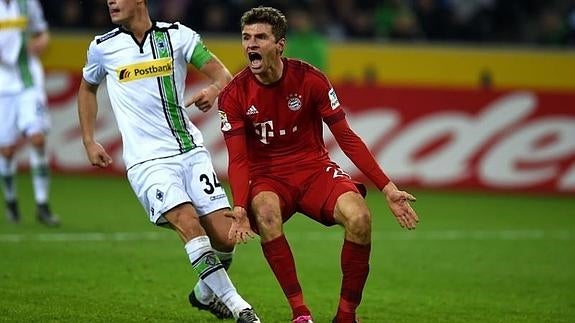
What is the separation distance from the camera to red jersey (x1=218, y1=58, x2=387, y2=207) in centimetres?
816

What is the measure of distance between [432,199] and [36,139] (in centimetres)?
665

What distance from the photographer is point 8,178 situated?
14.3 meters

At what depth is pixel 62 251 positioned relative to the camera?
12039 mm

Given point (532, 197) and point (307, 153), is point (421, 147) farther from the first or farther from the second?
point (307, 153)

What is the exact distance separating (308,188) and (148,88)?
1.35 m

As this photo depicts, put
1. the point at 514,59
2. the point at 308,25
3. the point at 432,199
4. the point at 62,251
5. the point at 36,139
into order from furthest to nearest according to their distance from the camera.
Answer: the point at 514,59 → the point at 308,25 → the point at 432,199 → the point at 36,139 → the point at 62,251

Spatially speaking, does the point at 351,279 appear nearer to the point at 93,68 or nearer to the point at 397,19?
the point at 93,68

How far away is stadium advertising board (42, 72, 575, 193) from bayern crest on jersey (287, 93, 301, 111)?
34.4 feet

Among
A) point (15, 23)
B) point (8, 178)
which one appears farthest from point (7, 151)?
point (15, 23)

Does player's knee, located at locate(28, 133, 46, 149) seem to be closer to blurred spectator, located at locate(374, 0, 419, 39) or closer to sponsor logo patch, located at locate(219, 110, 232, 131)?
sponsor logo patch, located at locate(219, 110, 232, 131)

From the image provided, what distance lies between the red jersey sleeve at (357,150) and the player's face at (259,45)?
2.05 feet

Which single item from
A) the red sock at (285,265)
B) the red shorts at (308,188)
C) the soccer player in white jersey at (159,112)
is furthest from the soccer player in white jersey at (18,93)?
the red sock at (285,265)

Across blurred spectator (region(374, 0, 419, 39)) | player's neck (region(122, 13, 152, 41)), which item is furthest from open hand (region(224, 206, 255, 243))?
blurred spectator (region(374, 0, 419, 39))

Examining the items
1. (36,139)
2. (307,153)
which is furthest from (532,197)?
(307,153)
